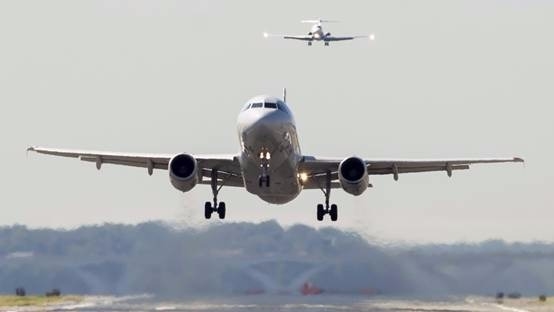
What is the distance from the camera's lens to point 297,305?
62531mm

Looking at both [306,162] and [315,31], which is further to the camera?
[315,31]

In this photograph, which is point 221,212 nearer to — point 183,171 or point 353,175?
point 183,171

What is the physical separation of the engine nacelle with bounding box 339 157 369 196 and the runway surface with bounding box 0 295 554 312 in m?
5.25

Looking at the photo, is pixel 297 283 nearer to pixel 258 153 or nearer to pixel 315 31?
pixel 258 153

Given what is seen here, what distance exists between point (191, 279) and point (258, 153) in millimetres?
10081

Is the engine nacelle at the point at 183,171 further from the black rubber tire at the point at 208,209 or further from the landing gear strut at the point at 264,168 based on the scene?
the black rubber tire at the point at 208,209

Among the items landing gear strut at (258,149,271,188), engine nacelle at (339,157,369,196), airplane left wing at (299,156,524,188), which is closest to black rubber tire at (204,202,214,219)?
airplane left wing at (299,156,524,188)

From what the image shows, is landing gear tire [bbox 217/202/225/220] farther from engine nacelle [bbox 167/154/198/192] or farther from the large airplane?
engine nacelle [bbox 167/154/198/192]

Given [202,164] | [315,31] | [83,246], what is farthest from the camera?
[315,31]

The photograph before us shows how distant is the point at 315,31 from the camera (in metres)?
132

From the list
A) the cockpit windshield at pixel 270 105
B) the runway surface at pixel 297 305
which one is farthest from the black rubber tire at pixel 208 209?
the cockpit windshield at pixel 270 105

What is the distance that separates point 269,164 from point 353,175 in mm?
4039

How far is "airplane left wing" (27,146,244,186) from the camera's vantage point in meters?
61.2

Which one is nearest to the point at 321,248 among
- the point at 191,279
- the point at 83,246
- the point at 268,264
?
the point at 268,264
